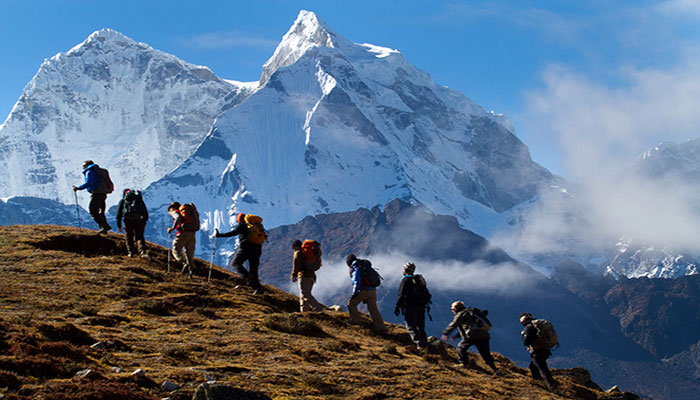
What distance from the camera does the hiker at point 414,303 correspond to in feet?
69.0

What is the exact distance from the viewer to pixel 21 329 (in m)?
14.6

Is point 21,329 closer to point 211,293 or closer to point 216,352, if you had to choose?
point 216,352

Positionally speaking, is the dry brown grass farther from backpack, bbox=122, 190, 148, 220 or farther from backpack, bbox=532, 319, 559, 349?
backpack, bbox=122, 190, 148, 220

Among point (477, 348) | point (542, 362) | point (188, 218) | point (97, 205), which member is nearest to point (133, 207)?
point (188, 218)

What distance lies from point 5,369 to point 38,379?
575mm

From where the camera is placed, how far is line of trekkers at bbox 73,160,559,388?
20.0 m

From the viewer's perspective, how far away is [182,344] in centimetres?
1628

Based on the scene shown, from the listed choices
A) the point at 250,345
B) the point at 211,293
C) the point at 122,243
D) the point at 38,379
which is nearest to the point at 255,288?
the point at 211,293

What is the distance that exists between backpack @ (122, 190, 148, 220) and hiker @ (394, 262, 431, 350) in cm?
1006

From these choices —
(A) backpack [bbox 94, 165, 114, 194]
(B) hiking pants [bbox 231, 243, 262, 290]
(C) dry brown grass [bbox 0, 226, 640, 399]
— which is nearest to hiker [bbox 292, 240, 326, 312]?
(C) dry brown grass [bbox 0, 226, 640, 399]

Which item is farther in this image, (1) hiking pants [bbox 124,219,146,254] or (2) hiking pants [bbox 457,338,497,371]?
(1) hiking pants [bbox 124,219,146,254]

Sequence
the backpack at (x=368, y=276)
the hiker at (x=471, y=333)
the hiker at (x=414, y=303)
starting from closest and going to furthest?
1. the hiker at (x=471, y=333)
2. the hiker at (x=414, y=303)
3. the backpack at (x=368, y=276)

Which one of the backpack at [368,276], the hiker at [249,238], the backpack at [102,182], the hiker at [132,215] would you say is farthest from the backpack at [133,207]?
the backpack at [368,276]

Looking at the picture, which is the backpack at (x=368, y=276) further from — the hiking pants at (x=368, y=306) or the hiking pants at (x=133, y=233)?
the hiking pants at (x=133, y=233)
